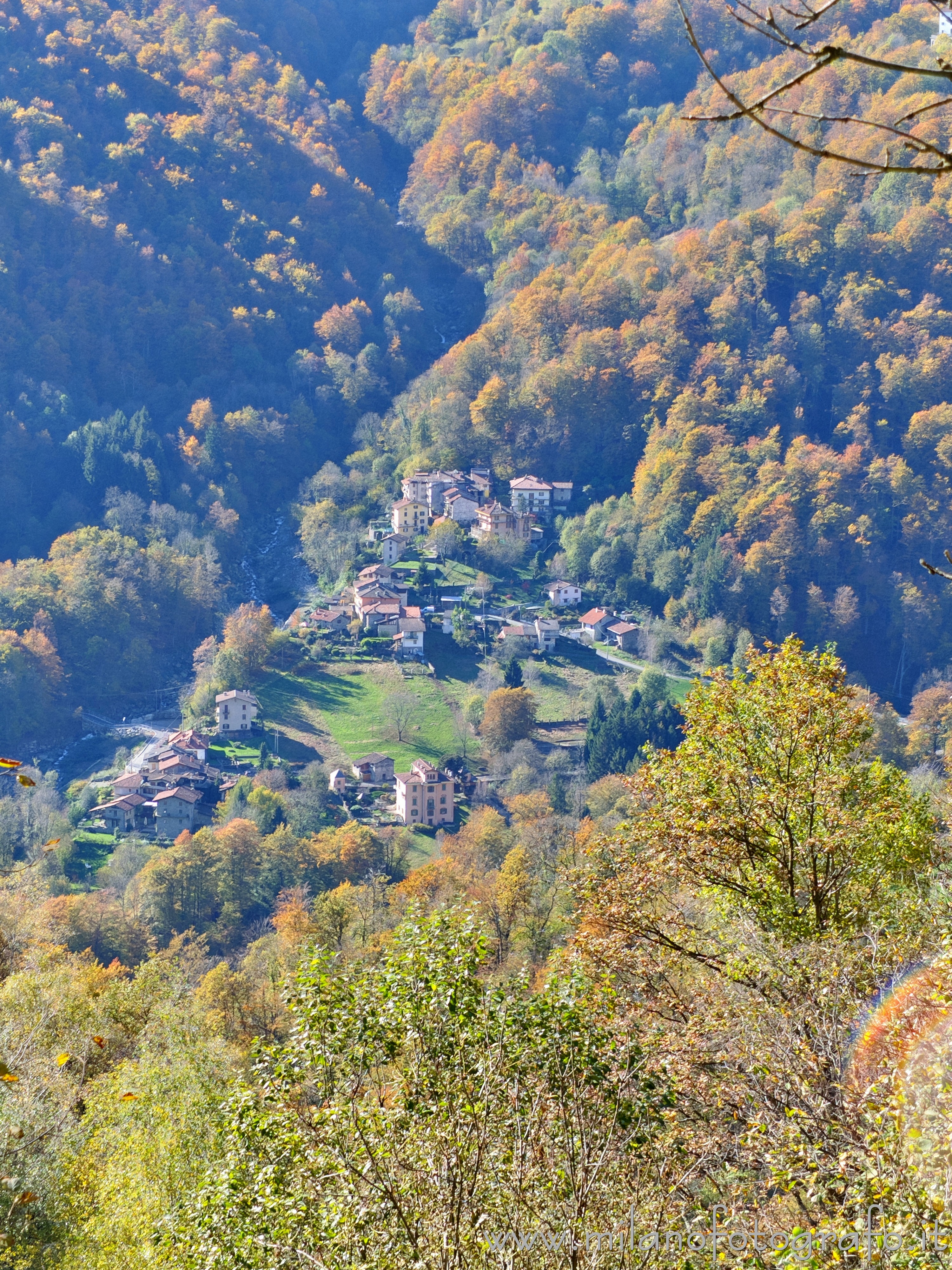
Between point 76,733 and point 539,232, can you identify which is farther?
point 539,232

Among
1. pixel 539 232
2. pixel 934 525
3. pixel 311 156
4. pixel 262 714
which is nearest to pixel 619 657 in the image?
pixel 262 714

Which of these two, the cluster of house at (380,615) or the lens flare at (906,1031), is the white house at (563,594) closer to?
the cluster of house at (380,615)

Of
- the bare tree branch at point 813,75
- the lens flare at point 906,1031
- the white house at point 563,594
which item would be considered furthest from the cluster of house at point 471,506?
the bare tree branch at point 813,75

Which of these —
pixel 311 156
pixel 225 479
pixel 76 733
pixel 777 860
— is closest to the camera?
pixel 777 860

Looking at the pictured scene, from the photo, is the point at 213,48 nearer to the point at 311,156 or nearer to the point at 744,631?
the point at 311,156

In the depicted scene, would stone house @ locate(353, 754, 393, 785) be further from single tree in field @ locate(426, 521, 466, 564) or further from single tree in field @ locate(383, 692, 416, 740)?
single tree in field @ locate(426, 521, 466, 564)

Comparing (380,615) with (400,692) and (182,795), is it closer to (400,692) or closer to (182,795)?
(400,692)

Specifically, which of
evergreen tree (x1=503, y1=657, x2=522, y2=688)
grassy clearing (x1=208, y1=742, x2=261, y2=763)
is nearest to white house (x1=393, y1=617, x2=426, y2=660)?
evergreen tree (x1=503, y1=657, x2=522, y2=688)
